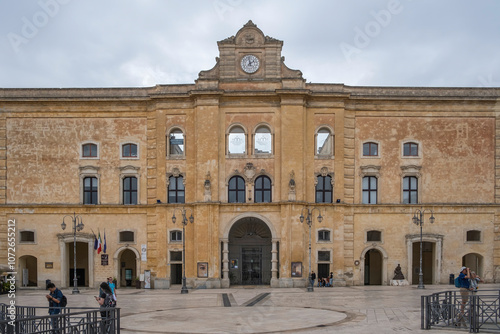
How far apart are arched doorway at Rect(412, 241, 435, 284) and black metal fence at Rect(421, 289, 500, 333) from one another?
91.7ft

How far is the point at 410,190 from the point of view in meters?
49.8

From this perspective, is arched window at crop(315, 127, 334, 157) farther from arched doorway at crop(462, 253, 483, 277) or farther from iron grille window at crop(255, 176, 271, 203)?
arched doorway at crop(462, 253, 483, 277)

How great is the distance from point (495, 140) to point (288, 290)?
20661mm

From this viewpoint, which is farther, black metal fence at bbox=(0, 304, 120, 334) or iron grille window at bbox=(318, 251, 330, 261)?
iron grille window at bbox=(318, 251, 330, 261)

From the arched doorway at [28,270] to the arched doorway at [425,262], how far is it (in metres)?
30.7

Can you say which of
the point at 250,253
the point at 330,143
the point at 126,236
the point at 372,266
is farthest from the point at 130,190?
the point at 372,266

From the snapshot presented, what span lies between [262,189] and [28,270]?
66.6 ft

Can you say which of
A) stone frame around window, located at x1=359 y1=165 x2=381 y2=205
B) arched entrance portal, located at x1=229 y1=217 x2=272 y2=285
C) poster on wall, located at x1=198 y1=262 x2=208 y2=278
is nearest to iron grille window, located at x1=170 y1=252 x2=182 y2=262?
poster on wall, located at x1=198 y1=262 x2=208 y2=278

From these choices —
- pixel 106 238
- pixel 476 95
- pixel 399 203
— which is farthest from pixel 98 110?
pixel 476 95

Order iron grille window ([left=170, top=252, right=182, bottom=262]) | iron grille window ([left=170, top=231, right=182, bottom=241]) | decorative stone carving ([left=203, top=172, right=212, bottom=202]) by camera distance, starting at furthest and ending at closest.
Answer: iron grille window ([left=170, top=231, right=182, bottom=241])
iron grille window ([left=170, top=252, right=182, bottom=262])
decorative stone carving ([left=203, top=172, right=212, bottom=202])

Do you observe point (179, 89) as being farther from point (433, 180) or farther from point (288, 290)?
point (433, 180)

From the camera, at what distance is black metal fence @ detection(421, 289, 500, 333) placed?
2177 cm

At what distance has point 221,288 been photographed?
4719 cm

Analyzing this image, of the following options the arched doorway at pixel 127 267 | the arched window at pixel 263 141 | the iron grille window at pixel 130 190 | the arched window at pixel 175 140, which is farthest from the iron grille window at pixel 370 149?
the arched doorway at pixel 127 267
